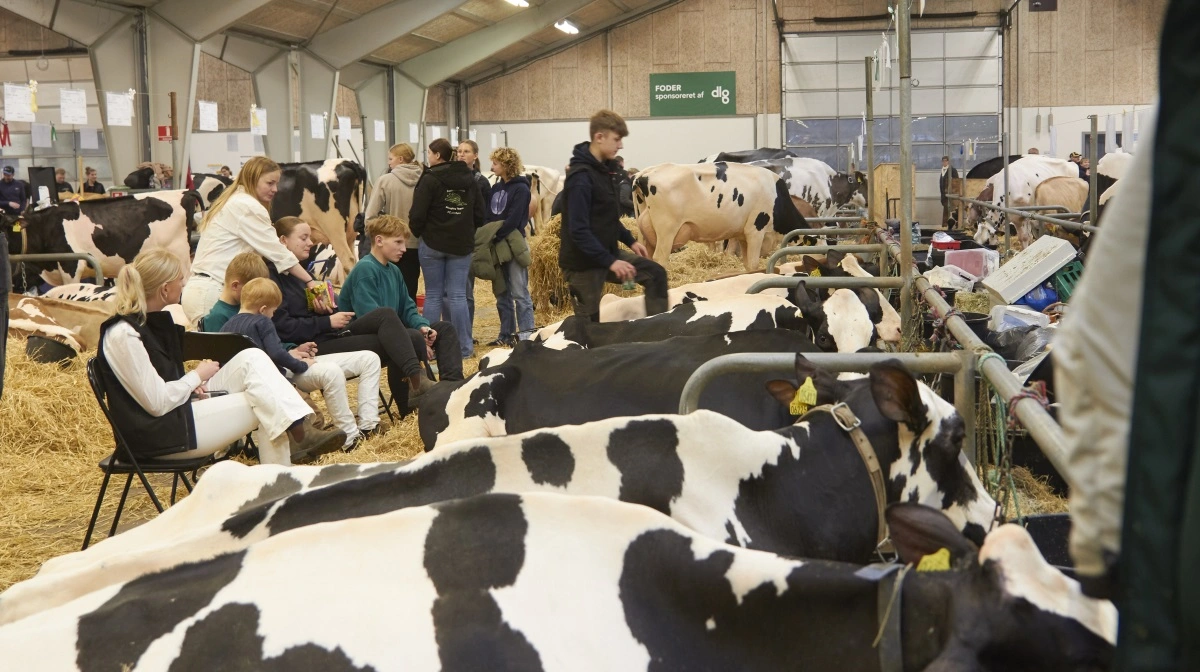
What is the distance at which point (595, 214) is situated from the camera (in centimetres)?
621

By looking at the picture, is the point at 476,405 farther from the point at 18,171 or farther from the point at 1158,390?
the point at 18,171

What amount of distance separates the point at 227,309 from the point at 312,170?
5625 mm

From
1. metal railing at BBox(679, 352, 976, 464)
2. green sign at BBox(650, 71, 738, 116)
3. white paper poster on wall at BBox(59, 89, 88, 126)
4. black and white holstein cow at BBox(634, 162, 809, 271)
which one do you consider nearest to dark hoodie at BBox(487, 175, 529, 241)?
black and white holstein cow at BBox(634, 162, 809, 271)

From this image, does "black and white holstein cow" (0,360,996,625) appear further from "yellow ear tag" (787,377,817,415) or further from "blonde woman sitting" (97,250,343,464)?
"blonde woman sitting" (97,250,343,464)

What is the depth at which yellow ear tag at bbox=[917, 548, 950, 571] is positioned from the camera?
5.32 ft

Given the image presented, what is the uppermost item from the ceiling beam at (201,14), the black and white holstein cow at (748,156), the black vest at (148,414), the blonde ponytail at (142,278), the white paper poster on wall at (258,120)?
the ceiling beam at (201,14)

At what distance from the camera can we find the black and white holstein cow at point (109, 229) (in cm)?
1041

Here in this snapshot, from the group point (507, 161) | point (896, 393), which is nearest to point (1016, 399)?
point (896, 393)

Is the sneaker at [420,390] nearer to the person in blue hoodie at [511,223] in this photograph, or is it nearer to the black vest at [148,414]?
the black vest at [148,414]

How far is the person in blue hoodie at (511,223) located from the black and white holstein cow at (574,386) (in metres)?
4.43

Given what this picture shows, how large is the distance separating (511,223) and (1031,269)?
4418mm

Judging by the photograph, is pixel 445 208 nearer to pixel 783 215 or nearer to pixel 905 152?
pixel 905 152

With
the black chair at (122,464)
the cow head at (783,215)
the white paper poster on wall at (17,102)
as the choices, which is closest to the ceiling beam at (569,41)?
the cow head at (783,215)

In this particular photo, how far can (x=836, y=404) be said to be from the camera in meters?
2.71
